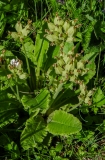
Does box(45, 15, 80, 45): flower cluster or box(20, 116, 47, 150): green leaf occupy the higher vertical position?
box(45, 15, 80, 45): flower cluster

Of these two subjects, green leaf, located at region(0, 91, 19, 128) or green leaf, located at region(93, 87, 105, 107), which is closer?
green leaf, located at region(0, 91, 19, 128)

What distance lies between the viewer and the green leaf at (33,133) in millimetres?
1890

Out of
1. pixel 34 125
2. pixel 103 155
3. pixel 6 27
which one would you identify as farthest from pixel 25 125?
pixel 6 27

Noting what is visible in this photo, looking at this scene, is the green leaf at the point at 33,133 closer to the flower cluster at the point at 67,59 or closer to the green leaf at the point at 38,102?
the green leaf at the point at 38,102

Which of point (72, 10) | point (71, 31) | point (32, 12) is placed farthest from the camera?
point (32, 12)

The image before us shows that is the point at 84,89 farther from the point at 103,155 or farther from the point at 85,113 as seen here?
the point at 103,155

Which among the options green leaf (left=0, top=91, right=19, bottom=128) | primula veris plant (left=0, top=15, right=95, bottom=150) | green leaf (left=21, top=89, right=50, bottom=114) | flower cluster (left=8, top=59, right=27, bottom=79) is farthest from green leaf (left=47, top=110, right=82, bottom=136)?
flower cluster (left=8, top=59, right=27, bottom=79)

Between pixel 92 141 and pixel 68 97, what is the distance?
1.01 feet

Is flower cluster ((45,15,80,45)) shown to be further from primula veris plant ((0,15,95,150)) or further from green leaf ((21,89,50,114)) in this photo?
green leaf ((21,89,50,114))

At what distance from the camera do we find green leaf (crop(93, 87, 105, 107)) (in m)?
2.09

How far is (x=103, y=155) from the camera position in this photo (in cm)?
203

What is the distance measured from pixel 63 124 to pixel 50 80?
323 millimetres

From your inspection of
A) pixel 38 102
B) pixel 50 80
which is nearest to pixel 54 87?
pixel 50 80

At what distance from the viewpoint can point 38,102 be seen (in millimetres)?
1925
